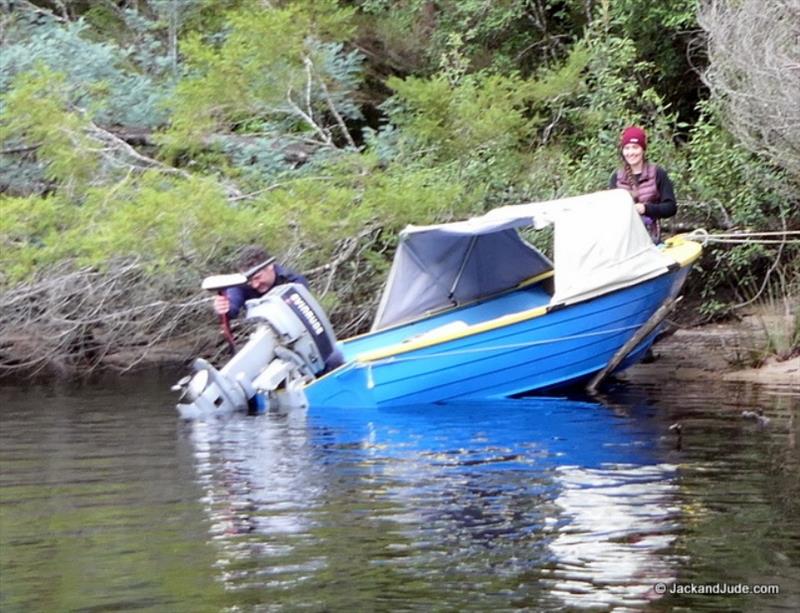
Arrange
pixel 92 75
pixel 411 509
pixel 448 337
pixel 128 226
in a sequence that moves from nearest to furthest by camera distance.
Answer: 1. pixel 411 509
2. pixel 448 337
3. pixel 128 226
4. pixel 92 75

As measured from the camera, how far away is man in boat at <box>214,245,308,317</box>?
14062mm

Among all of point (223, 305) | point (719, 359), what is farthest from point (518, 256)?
point (223, 305)

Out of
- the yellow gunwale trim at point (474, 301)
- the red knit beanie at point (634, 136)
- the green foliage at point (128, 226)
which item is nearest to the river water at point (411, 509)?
the yellow gunwale trim at point (474, 301)

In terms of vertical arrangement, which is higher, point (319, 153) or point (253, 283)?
point (319, 153)

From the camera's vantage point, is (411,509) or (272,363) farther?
(272,363)

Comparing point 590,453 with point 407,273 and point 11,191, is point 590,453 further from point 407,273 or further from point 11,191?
point 11,191

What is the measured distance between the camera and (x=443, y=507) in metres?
9.32

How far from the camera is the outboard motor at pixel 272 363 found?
44.7ft

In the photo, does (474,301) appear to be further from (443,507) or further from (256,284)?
(443,507)

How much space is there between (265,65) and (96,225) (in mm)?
3093

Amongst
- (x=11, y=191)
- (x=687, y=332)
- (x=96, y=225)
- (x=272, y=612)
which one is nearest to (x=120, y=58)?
(x=11, y=191)

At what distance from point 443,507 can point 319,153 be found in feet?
29.7

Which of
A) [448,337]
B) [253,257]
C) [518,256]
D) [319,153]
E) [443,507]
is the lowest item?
[443,507]

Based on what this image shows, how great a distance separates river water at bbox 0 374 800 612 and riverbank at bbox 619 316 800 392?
139cm
